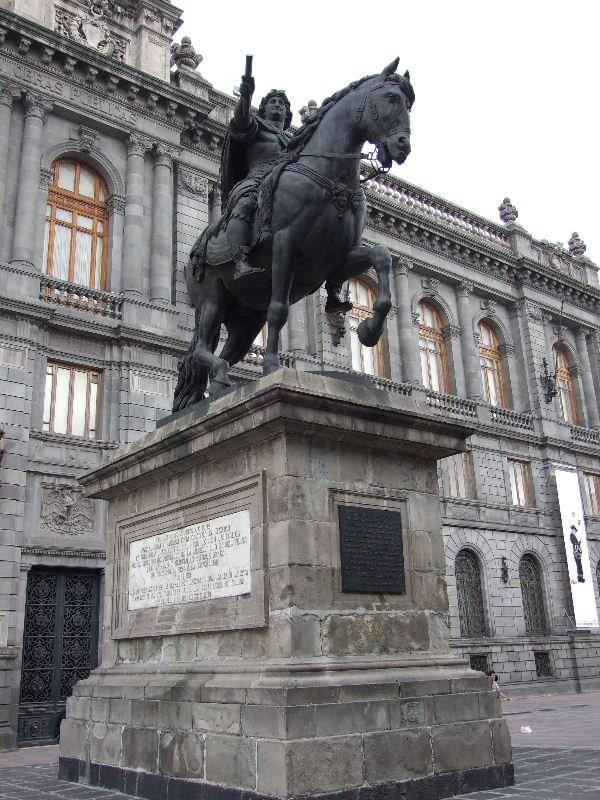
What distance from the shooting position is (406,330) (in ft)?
99.3

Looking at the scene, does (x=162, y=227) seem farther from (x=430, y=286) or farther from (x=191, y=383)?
(x=191, y=383)

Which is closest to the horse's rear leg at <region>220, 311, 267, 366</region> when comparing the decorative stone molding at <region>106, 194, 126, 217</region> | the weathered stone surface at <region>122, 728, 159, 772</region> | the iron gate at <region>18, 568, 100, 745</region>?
the weathered stone surface at <region>122, 728, 159, 772</region>

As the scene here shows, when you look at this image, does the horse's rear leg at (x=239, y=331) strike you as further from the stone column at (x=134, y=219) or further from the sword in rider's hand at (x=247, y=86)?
the stone column at (x=134, y=219)

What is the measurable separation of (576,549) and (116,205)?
2141 cm

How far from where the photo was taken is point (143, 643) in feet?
26.2

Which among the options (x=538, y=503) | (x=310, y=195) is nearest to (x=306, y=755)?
(x=310, y=195)

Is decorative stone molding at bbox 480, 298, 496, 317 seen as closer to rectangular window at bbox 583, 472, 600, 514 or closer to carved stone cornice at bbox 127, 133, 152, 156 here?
rectangular window at bbox 583, 472, 600, 514

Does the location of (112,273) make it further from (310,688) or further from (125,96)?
(310,688)

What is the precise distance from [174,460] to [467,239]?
91.2 feet

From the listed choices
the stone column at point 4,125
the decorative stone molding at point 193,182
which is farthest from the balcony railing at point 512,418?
the stone column at point 4,125

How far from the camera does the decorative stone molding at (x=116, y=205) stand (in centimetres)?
2319

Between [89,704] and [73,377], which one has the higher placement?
[73,377]

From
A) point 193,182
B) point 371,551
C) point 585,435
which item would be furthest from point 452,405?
point 371,551

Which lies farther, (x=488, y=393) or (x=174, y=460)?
(x=488, y=393)
